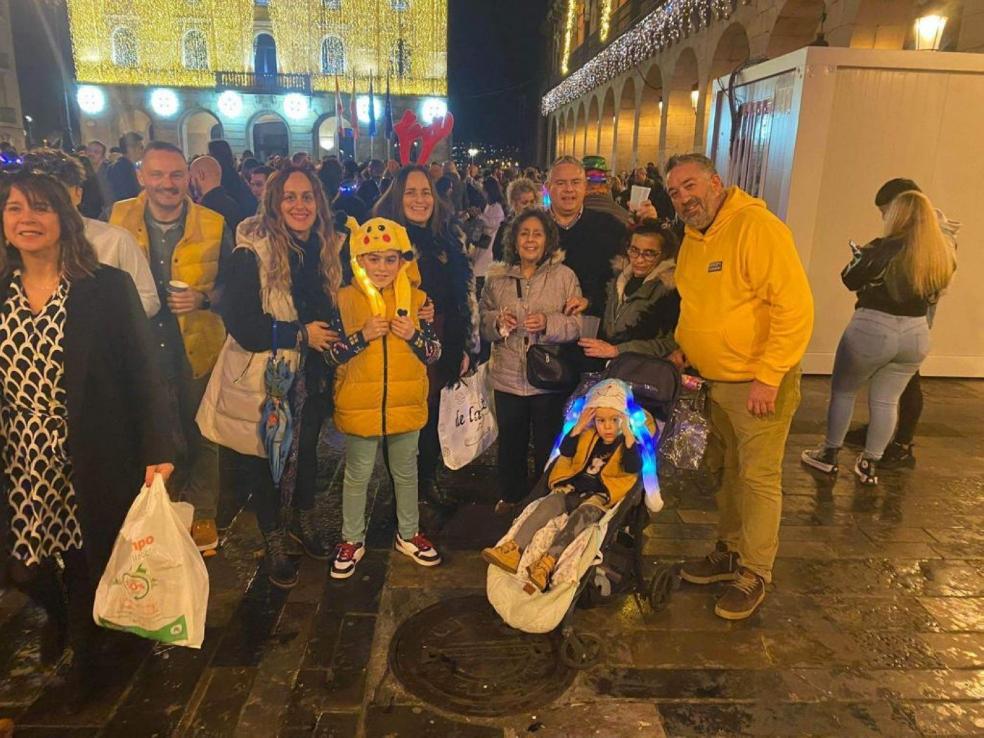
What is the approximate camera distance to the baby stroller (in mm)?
2875

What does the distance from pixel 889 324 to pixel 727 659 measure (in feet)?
8.73

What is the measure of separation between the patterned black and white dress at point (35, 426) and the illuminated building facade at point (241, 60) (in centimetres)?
3779

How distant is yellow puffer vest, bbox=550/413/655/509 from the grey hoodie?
2.60 ft

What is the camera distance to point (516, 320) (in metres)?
3.89

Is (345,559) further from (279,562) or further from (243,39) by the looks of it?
(243,39)

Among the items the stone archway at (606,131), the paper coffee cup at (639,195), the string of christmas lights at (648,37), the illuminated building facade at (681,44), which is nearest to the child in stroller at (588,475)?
the paper coffee cup at (639,195)

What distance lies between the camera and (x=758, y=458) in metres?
3.32

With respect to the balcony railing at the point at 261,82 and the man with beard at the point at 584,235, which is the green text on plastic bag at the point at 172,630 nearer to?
the man with beard at the point at 584,235

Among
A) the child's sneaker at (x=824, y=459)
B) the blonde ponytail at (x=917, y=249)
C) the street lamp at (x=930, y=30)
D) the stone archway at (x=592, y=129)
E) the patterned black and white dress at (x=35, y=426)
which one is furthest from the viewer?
the stone archway at (x=592, y=129)

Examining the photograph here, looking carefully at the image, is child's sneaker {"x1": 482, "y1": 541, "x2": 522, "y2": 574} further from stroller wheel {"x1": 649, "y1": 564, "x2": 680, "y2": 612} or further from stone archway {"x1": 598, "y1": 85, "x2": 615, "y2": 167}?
stone archway {"x1": 598, "y1": 85, "x2": 615, "y2": 167}

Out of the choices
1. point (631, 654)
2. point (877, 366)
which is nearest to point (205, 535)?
point (631, 654)

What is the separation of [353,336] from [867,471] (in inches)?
148

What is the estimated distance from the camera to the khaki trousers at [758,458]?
3.29 metres

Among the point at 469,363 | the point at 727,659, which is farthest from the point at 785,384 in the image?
the point at 469,363
